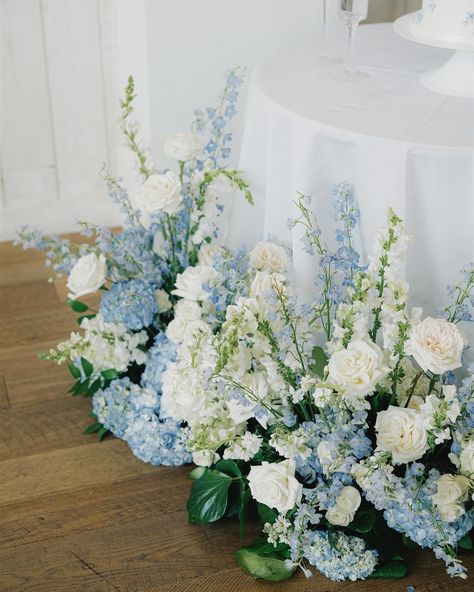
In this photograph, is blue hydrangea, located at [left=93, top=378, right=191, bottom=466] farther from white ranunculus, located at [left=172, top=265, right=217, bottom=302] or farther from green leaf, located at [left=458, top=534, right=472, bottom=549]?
green leaf, located at [left=458, top=534, right=472, bottom=549]

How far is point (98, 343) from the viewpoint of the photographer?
199 cm

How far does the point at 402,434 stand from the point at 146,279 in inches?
27.5

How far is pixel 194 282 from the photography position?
1812 millimetres

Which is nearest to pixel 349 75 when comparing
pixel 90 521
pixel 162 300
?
pixel 162 300

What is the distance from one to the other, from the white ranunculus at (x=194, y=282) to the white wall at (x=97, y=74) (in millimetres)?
710

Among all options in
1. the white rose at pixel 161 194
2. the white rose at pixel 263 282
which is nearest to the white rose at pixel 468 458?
the white rose at pixel 263 282

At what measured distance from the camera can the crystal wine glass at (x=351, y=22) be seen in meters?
1.75

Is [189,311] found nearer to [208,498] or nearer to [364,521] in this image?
[208,498]

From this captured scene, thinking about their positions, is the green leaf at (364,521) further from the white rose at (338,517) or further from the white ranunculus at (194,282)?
the white ranunculus at (194,282)

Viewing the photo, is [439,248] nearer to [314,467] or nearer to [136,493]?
[314,467]

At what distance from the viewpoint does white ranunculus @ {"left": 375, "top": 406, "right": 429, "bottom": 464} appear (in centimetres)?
149

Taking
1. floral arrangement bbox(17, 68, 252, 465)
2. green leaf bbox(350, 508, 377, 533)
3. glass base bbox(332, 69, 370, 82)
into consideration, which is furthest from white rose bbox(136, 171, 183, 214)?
green leaf bbox(350, 508, 377, 533)

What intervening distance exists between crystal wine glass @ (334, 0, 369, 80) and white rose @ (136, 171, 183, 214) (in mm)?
419

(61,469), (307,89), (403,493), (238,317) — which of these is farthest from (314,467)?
(307,89)
